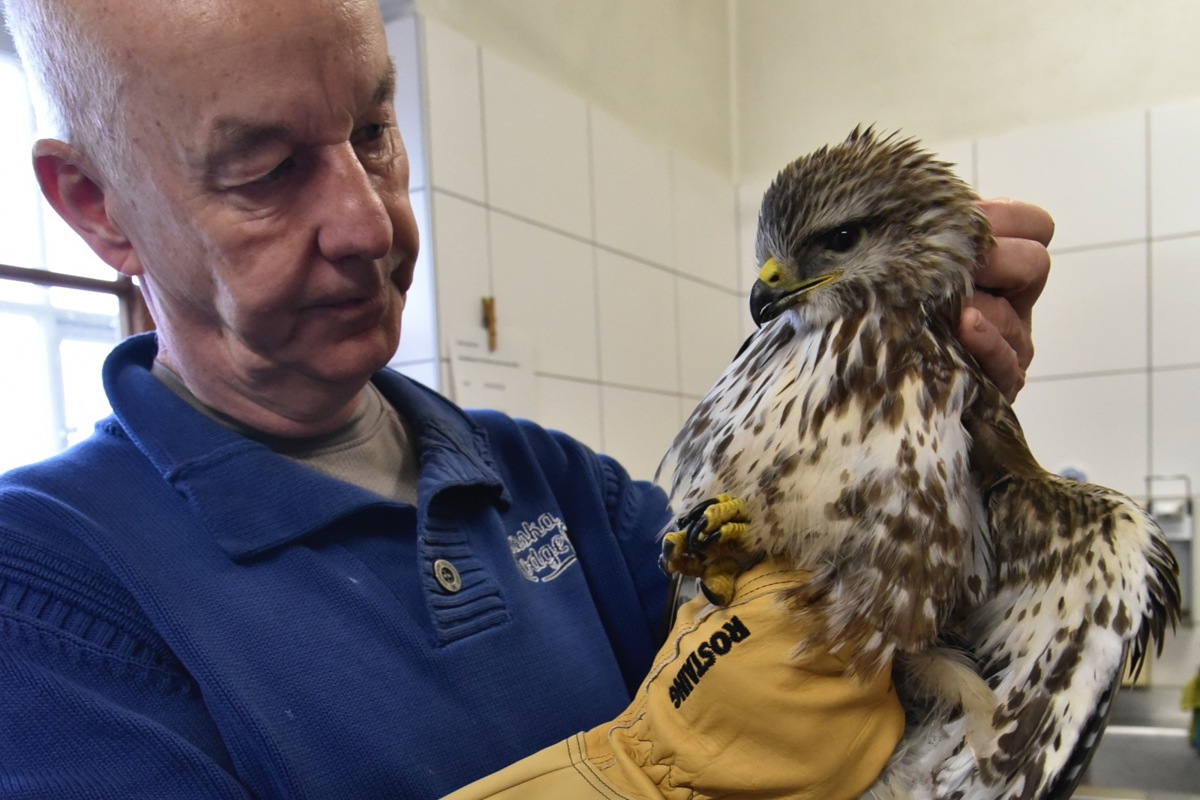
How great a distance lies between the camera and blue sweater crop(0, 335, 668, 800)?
2.46 ft

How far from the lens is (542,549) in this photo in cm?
116

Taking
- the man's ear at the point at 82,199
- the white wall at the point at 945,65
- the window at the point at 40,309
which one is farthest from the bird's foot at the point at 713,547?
the white wall at the point at 945,65

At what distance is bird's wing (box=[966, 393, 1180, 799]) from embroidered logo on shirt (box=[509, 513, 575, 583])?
499 mm

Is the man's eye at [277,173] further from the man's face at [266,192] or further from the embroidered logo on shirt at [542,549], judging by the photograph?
the embroidered logo on shirt at [542,549]

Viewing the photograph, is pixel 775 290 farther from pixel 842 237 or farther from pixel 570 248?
pixel 570 248

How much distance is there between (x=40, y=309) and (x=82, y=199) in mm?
792

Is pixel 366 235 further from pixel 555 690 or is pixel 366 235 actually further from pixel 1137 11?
pixel 1137 11

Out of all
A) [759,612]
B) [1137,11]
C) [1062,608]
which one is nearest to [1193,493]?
[1137,11]

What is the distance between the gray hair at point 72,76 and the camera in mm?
831

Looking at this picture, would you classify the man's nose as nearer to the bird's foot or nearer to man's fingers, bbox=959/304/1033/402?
the bird's foot

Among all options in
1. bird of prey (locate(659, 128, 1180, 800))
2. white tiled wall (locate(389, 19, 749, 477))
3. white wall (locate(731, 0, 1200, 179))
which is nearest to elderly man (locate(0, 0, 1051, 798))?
bird of prey (locate(659, 128, 1180, 800))

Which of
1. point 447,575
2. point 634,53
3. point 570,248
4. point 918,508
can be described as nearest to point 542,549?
point 447,575

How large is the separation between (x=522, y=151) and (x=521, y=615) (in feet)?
4.31

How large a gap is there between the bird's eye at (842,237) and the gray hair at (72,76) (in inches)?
30.2
